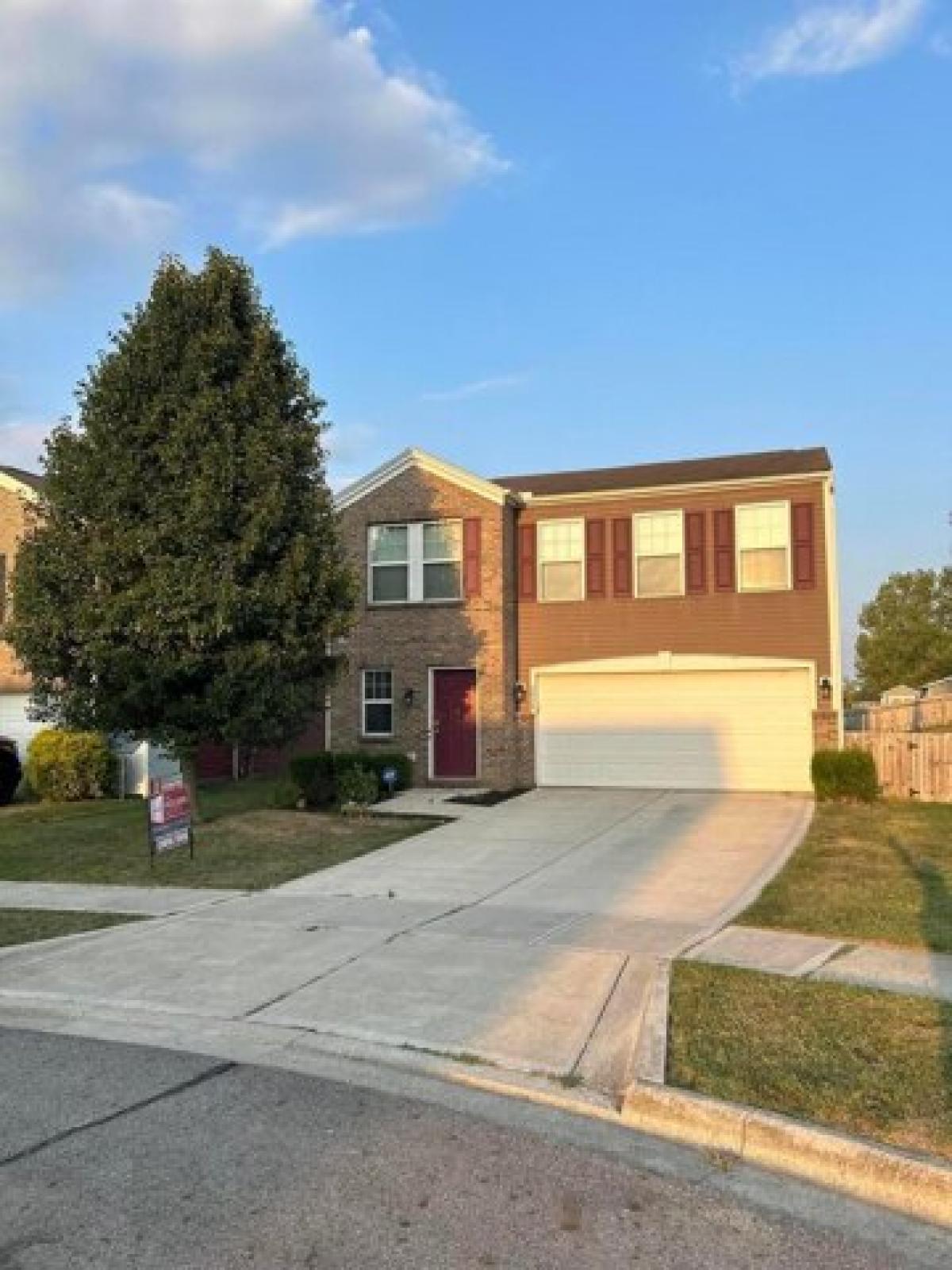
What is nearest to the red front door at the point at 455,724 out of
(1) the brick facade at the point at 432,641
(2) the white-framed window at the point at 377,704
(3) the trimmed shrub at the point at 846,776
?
(1) the brick facade at the point at 432,641

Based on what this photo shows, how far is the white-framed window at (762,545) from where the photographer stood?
1958 cm

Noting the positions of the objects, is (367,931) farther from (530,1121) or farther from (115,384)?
(115,384)

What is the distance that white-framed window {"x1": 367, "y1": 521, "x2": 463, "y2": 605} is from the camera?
21156 millimetres

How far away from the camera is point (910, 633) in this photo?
56.2m

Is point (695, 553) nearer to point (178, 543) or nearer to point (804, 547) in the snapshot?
point (804, 547)

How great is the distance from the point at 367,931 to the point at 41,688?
24.5 feet

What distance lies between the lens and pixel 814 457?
784 inches

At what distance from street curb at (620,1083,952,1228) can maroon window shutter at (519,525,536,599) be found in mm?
16282

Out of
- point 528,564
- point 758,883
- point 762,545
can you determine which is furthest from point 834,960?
point 528,564

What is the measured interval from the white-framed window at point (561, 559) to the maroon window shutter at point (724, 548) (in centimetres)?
248

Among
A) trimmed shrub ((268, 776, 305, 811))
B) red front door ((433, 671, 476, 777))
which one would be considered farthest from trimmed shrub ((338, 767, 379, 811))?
red front door ((433, 671, 476, 777))

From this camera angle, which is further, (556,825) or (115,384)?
(556,825)

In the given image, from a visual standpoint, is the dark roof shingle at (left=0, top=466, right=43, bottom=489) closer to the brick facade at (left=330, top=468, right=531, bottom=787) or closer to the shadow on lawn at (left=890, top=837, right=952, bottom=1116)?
the brick facade at (left=330, top=468, right=531, bottom=787)

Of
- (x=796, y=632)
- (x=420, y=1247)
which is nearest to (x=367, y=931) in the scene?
(x=420, y=1247)
